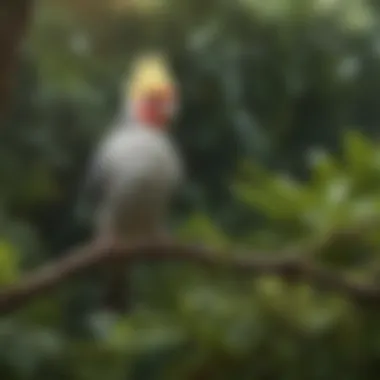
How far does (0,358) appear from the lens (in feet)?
2.19

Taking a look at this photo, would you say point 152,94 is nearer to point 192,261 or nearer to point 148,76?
point 148,76

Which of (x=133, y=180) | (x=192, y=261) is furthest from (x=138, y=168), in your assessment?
(x=192, y=261)

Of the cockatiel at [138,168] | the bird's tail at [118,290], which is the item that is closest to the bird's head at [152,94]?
the cockatiel at [138,168]

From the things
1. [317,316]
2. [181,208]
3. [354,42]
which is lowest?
[317,316]

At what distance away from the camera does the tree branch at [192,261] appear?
2.05ft

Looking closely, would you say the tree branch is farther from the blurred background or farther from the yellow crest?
the yellow crest

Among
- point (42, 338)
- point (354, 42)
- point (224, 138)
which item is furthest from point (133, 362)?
point (354, 42)

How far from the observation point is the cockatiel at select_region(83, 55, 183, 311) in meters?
0.73

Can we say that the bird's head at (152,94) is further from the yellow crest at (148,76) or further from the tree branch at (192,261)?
the tree branch at (192,261)

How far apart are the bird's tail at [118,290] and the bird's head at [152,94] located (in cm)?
12

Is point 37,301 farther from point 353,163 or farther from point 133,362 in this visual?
point 353,163

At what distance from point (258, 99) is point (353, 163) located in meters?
0.17

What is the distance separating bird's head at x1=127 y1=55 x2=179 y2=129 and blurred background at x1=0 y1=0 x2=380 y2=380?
2 cm

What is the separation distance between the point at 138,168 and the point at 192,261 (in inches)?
5.8
